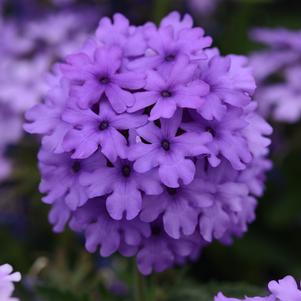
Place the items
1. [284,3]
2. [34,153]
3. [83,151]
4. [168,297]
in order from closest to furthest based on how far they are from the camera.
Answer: [83,151] → [168,297] → [34,153] → [284,3]

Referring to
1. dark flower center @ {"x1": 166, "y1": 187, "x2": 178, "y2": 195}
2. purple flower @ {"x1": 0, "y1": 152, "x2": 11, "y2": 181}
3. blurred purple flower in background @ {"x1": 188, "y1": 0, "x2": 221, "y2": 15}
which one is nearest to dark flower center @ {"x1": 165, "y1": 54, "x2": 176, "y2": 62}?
dark flower center @ {"x1": 166, "y1": 187, "x2": 178, "y2": 195}

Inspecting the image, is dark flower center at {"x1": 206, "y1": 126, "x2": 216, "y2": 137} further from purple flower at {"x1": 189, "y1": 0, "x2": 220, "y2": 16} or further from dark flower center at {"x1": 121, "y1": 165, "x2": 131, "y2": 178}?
purple flower at {"x1": 189, "y1": 0, "x2": 220, "y2": 16}

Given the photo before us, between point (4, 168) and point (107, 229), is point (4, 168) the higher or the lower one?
the lower one

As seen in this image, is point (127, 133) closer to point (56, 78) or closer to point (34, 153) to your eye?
point (56, 78)

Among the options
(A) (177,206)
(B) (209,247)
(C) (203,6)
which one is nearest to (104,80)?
(A) (177,206)

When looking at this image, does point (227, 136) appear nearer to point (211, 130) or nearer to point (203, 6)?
point (211, 130)

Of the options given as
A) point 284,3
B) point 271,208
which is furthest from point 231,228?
point 284,3
